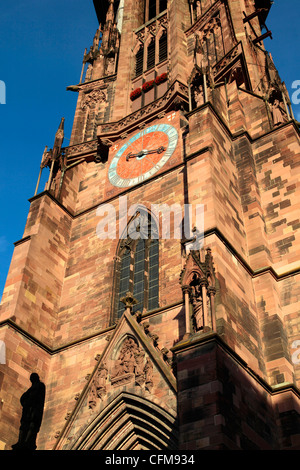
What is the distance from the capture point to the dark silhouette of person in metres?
12.0

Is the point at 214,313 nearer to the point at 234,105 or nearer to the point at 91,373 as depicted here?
the point at 91,373

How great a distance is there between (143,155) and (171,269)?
5254mm

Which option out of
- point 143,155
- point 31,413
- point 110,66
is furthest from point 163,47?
point 31,413

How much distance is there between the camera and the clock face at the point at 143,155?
17.2 metres

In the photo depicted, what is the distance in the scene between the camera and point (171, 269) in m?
13.8

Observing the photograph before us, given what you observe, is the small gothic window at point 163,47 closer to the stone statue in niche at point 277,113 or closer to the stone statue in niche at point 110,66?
the stone statue in niche at point 110,66

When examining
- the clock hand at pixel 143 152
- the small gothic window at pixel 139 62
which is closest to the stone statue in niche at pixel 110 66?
the small gothic window at pixel 139 62

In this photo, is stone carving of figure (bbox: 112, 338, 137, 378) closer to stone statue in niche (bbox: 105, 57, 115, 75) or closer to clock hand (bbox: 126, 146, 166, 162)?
clock hand (bbox: 126, 146, 166, 162)

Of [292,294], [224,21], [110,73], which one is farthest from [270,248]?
[110,73]

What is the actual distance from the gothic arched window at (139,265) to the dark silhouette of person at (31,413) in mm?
2369

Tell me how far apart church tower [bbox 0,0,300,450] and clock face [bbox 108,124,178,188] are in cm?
5

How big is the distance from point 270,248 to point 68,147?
9.34 m

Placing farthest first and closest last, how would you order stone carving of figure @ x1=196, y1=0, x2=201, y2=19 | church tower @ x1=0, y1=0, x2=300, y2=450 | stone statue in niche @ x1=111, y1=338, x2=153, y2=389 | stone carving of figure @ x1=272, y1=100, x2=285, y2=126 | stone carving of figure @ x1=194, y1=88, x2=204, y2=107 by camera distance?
stone carving of figure @ x1=196, y1=0, x2=201, y2=19, stone carving of figure @ x1=272, y1=100, x2=285, y2=126, stone carving of figure @ x1=194, y1=88, x2=204, y2=107, stone statue in niche @ x1=111, y1=338, x2=153, y2=389, church tower @ x1=0, y1=0, x2=300, y2=450

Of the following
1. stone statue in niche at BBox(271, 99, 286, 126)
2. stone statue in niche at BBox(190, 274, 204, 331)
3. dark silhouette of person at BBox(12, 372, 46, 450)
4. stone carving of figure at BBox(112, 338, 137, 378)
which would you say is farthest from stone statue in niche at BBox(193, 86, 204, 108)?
dark silhouette of person at BBox(12, 372, 46, 450)
